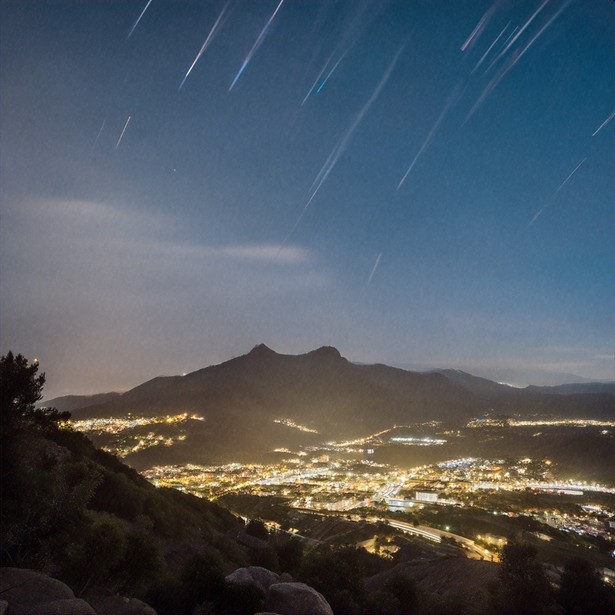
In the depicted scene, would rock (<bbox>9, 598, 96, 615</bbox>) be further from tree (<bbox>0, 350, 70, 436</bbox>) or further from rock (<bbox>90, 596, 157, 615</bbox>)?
tree (<bbox>0, 350, 70, 436</bbox>)

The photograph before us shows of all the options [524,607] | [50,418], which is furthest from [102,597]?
[524,607]

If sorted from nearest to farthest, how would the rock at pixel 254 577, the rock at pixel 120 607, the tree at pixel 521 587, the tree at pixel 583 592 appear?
1. the rock at pixel 120 607
2. the rock at pixel 254 577
3. the tree at pixel 521 587
4. the tree at pixel 583 592

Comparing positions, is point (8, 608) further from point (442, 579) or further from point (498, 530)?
point (498, 530)

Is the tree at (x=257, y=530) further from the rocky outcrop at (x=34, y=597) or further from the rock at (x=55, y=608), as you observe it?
the rock at (x=55, y=608)

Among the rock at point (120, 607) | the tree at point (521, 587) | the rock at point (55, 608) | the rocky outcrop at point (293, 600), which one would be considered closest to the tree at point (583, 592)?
the tree at point (521, 587)

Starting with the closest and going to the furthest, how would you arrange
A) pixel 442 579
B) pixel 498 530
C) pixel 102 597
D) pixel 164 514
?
Answer: pixel 102 597
pixel 442 579
pixel 164 514
pixel 498 530

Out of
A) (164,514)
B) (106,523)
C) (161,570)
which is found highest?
(106,523)

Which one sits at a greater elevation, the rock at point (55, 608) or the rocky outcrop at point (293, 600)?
the rock at point (55, 608)

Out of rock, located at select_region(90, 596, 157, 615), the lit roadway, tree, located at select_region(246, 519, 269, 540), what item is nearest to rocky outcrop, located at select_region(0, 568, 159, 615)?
rock, located at select_region(90, 596, 157, 615)
